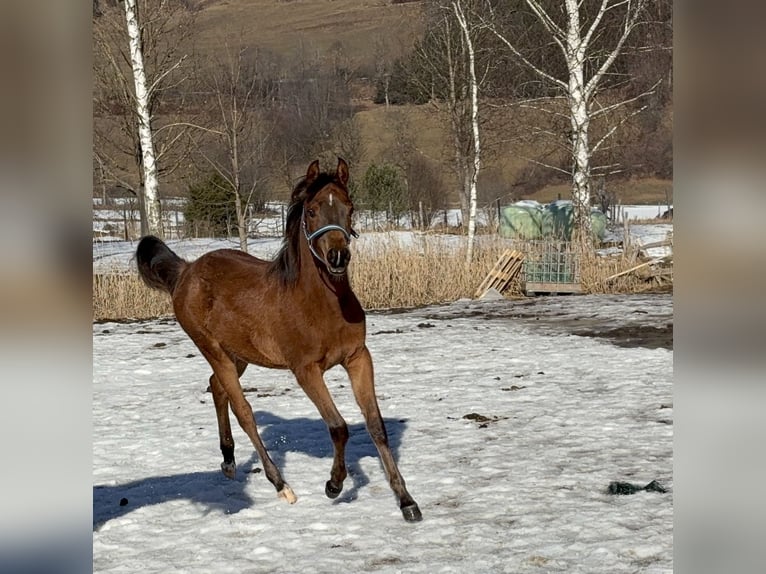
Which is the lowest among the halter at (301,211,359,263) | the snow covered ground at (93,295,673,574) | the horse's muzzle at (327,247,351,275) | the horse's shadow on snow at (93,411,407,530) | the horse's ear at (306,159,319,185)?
the horse's shadow on snow at (93,411,407,530)

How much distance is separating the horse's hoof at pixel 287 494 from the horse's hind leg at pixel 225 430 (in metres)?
0.62

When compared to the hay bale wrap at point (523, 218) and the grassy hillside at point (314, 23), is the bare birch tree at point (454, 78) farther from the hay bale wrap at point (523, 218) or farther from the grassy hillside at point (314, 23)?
the grassy hillside at point (314, 23)

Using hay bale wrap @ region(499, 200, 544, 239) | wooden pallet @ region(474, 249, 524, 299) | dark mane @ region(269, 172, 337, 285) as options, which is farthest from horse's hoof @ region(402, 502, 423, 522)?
hay bale wrap @ region(499, 200, 544, 239)

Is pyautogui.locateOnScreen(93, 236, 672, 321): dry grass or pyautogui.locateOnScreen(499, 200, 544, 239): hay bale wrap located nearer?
pyautogui.locateOnScreen(93, 236, 672, 321): dry grass

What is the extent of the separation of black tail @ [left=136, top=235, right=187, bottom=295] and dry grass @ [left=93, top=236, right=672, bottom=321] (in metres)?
8.39

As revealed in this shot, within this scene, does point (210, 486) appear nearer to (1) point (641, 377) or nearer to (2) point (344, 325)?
(2) point (344, 325)

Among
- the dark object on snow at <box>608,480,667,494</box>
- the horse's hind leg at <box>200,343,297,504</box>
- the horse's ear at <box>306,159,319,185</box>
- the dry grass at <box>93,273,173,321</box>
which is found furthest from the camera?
the dry grass at <box>93,273,173,321</box>

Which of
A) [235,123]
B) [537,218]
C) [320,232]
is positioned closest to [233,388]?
[320,232]

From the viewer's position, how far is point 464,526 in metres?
4.32

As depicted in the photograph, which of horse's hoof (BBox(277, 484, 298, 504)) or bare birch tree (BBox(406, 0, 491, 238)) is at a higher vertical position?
bare birch tree (BBox(406, 0, 491, 238))

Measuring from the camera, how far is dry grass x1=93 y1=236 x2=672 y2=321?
1483 cm

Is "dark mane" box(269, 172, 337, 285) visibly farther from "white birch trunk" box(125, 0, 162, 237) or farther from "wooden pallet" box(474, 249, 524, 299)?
"white birch trunk" box(125, 0, 162, 237)

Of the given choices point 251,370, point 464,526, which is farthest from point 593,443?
point 251,370
